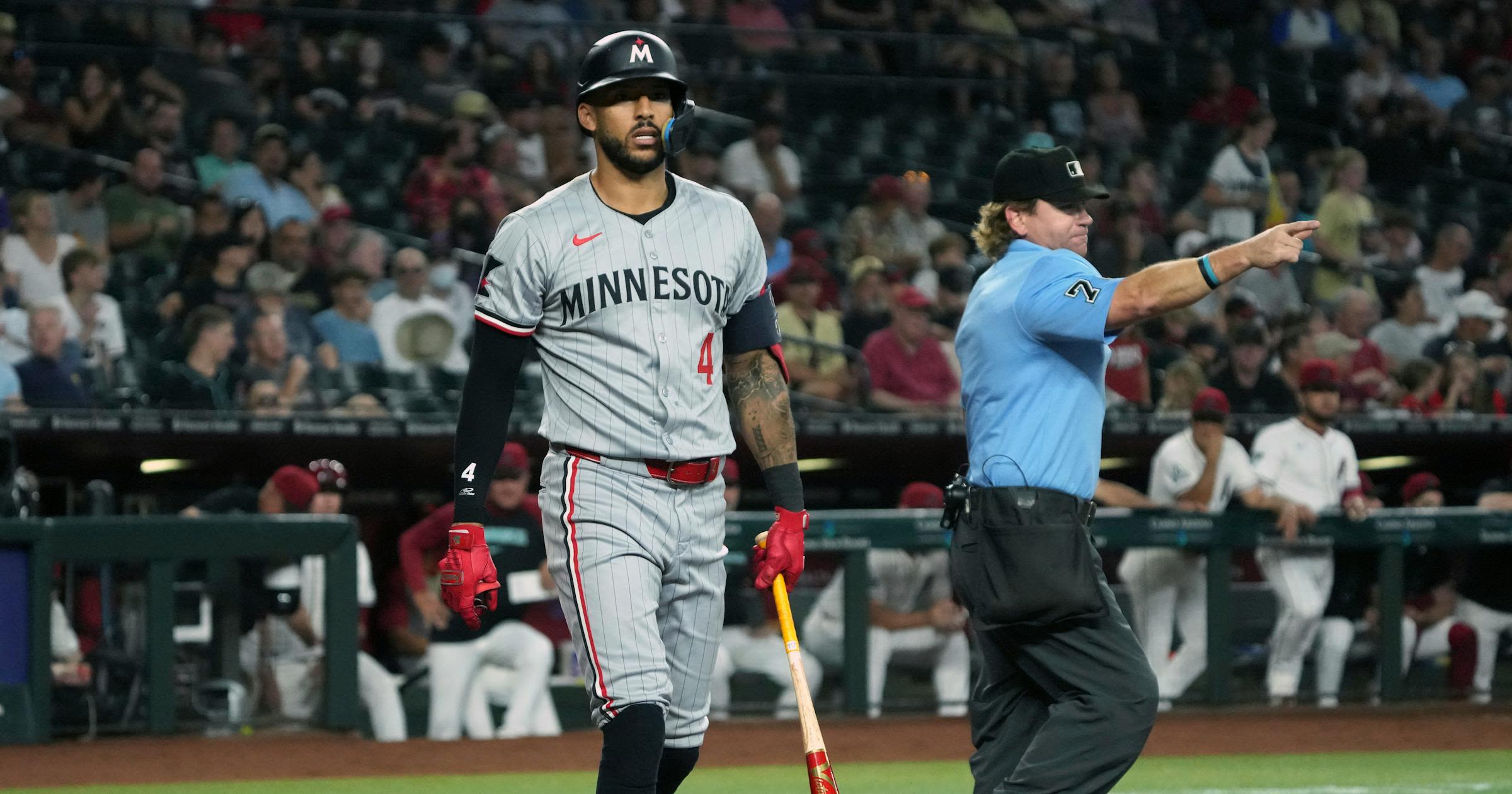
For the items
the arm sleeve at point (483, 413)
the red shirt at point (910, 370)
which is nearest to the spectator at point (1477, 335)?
the red shirt at point (910, 370)

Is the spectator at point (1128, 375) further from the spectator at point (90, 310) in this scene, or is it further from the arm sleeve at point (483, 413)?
the arm sleeve at point (483, 413)

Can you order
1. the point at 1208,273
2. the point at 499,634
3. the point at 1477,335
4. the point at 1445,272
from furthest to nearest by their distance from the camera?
the point at 1445,272 < the point at 1477,335 < the point at 499,634 < the point at 1208,273

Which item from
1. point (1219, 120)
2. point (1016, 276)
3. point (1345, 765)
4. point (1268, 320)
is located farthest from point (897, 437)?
point (1219, 120)

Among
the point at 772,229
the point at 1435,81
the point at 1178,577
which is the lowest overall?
the point at 1178,577

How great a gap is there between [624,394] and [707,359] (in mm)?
223

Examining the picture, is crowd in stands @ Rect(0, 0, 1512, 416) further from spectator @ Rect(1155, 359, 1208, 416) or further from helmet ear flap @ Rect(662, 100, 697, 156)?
helmet ear flap @ Rect(662, 100, 697, 156)

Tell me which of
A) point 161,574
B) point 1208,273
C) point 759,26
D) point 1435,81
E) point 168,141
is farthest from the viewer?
point 1435,81

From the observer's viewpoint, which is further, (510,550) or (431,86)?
(431,86)

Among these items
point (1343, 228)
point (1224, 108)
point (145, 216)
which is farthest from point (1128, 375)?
point (1224, 108)

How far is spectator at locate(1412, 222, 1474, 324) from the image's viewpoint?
13.1 metres

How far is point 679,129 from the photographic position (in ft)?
12.8

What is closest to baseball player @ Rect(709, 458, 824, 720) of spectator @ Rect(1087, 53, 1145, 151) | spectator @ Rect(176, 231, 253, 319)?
spectator @ Rect(176, 231, 253, 319)

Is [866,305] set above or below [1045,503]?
above

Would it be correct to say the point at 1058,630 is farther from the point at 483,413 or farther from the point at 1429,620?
the point at 1429,620
